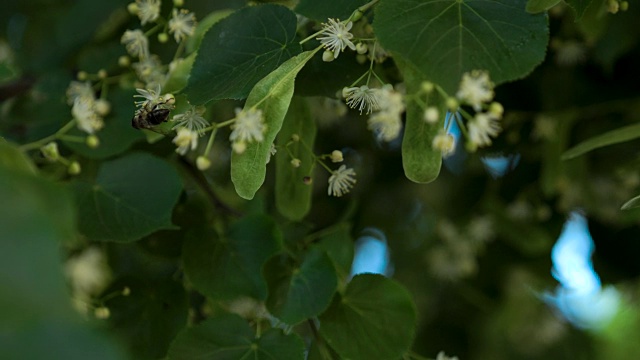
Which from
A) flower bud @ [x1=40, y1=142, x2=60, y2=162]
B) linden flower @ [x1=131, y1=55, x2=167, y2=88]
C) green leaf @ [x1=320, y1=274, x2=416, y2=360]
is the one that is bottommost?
green leaf @ [x1=320, y1=274, x2=416, y2=360]

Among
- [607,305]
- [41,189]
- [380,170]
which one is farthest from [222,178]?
[607,305]

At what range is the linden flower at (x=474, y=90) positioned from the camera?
434mm

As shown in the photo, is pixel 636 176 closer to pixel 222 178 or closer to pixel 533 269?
pixel 533 269

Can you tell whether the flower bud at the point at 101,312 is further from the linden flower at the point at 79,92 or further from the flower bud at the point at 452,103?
the flower bud at the point at 452,103

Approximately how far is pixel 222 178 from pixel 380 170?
25cm

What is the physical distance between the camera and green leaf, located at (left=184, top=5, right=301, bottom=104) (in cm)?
54

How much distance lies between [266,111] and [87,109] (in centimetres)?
24

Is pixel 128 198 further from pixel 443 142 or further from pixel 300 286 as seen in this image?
pixel 443 142

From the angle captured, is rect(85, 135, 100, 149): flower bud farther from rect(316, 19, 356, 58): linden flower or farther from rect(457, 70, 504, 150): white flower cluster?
rect(457, 70, 504, 150): white flower cluster

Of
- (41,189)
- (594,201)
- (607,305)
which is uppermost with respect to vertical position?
(41,189)

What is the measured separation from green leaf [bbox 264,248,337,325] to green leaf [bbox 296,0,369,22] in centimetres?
18

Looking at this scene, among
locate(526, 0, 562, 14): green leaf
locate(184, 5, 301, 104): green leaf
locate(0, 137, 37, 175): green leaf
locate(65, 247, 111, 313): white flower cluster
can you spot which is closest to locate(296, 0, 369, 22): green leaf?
locate(184, 5, 301, 104): green leaf

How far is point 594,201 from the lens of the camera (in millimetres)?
1000

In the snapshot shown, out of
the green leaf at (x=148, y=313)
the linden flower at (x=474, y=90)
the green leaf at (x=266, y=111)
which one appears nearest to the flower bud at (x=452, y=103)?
the linden flower at (x=474, y=90)
